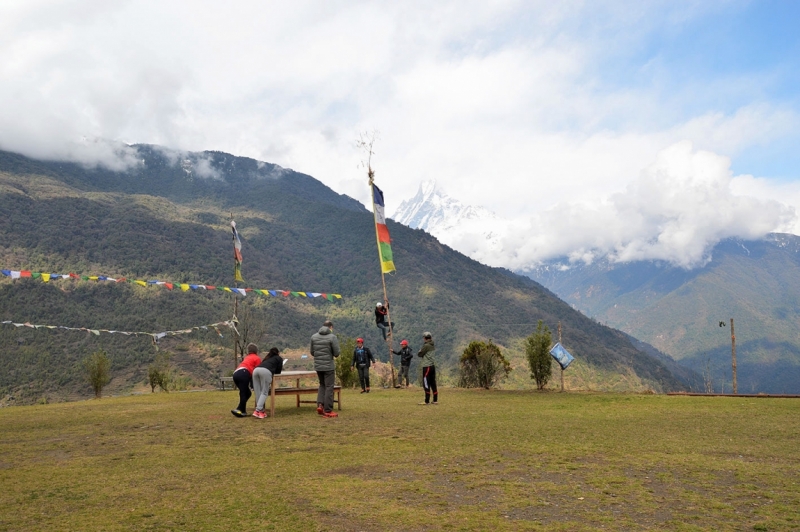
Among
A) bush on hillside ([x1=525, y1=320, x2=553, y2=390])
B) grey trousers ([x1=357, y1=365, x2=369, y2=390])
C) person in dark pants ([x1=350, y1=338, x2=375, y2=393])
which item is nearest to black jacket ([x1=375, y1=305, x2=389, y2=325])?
person in dark pants ([x1=350, y1=338, x2=375, y2=393])

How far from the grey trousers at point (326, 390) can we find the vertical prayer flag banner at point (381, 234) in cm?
831

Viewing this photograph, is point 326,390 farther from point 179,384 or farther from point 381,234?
point 179,384

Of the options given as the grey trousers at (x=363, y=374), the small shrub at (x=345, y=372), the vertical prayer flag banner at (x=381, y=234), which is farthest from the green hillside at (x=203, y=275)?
the grey trousers at (x=363, y=374)

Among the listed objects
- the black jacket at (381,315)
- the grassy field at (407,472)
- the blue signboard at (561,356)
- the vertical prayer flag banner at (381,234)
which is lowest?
the grassy field at (407,472)

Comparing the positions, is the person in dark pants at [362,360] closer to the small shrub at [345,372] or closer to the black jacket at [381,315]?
the black jacket at [381,315]

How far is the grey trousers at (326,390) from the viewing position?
12.4 meters

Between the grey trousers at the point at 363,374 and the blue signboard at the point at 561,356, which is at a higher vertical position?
the blue signboard at the point at 561,356

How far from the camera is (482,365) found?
838 inches

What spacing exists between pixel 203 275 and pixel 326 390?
247 feet

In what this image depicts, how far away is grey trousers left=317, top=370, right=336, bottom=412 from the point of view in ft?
40.7

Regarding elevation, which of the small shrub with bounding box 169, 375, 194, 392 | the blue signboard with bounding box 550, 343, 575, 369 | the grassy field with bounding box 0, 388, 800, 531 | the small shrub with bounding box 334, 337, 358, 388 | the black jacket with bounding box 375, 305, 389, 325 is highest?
the black jacket with bounding box 375, 305, 389, 325

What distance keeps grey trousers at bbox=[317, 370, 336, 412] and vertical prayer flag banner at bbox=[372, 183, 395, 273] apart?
8.31 m

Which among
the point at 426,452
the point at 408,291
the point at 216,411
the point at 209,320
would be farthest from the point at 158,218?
the point at 426,452

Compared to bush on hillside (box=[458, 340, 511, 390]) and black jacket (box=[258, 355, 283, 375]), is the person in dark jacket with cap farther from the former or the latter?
bush on hillside (box=[458, 340, 511, 390])
